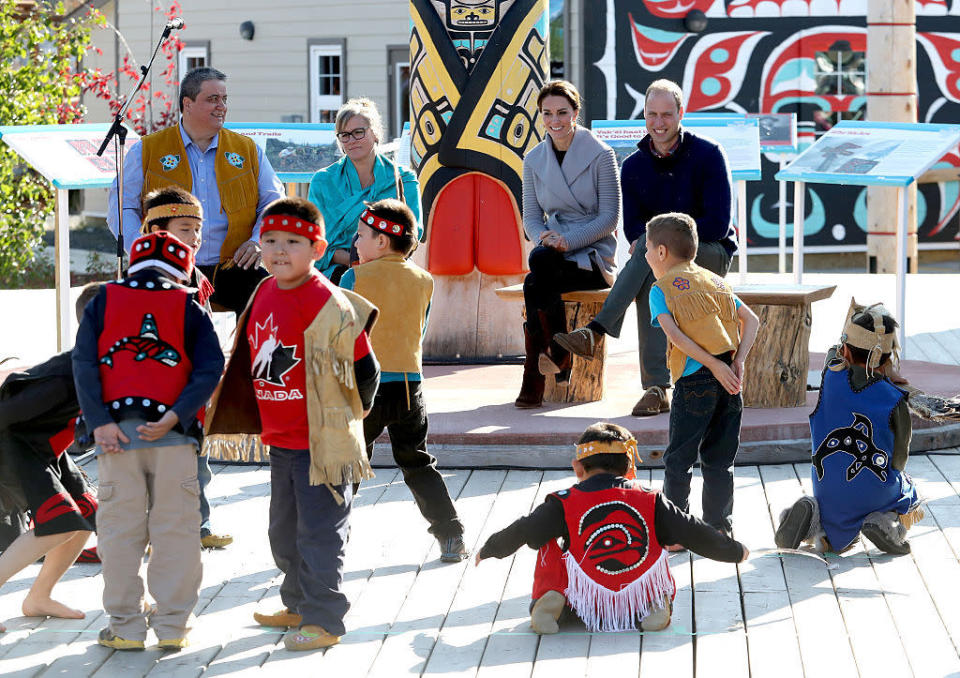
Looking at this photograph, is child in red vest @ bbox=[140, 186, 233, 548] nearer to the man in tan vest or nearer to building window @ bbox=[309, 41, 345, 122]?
the man in tan vest

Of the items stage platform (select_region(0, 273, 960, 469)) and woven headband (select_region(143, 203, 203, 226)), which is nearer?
woven headband (select_region(143, 203, 203, 226))

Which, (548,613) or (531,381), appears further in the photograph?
(531,381)

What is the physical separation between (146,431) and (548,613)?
48.6 inches

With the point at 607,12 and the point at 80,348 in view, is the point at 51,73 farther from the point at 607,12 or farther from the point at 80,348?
the point at 80,348

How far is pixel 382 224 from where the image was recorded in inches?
173

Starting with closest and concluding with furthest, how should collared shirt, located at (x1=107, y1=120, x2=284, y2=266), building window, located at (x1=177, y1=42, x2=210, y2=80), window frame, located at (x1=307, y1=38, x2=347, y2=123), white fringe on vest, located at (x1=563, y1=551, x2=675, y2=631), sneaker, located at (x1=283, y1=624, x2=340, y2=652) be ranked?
sneaker, located at (x1=283, y1=624, x2=340, y2=652), white fringe on vest, located at (x1=563, y1=551, x2=675, y2=631), collared shirt, located at (x1=107, y1=120, x2=284, y2=266), window frame, located at (x1=307, y1=38, x2=347, y2=123), building window, located at (x1=177, y1=42, x2=210, y2=80)

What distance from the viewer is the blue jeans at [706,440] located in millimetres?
4664

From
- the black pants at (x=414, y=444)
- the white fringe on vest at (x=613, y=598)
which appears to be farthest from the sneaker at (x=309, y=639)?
the black pants at (x=414, y=444)

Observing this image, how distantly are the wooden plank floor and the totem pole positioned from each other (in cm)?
308

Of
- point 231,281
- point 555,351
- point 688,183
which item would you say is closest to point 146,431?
point 231,281

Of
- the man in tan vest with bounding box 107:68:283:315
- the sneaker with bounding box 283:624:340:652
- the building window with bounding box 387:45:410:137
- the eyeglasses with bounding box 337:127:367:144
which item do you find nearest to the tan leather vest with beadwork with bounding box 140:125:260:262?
the man in tan vest with bounding box 107:68:283:315

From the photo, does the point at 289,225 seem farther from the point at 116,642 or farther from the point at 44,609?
the point at 44,609

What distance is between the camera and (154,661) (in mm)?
3811

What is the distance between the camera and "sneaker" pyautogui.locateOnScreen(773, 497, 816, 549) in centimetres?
470
